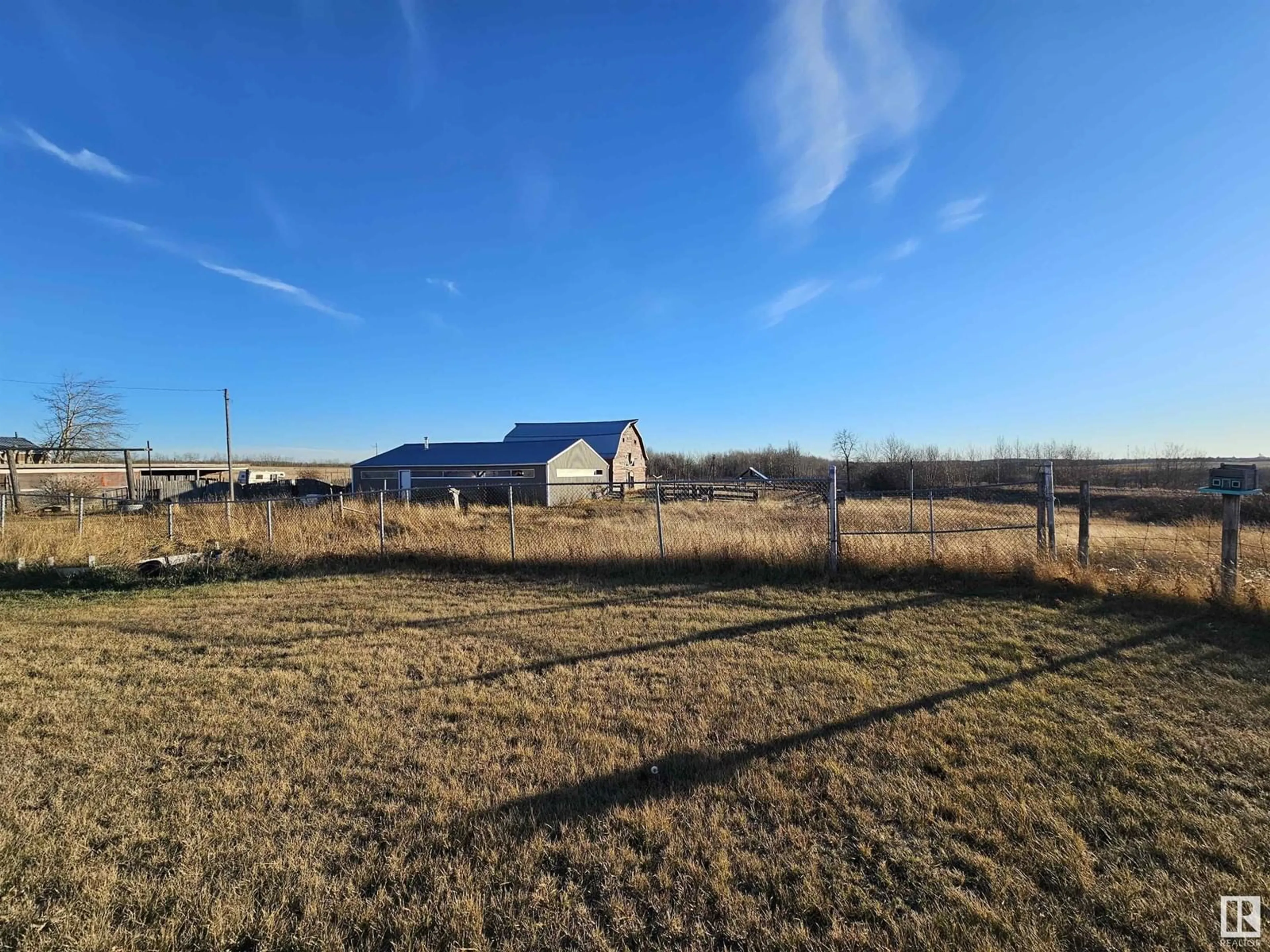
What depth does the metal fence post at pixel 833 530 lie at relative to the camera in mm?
→ 8711

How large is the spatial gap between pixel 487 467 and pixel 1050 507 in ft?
97.0

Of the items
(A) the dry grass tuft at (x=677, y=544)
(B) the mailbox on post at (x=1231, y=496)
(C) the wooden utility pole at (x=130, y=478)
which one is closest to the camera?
(B) the mailbox on post at (x=1231, y=496)

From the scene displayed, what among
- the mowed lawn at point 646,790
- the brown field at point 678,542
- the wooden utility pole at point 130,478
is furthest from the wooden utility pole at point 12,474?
the mowed lawn at point 646,790

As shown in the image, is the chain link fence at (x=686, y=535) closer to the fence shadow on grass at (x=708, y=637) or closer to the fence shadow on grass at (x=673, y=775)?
the fence shadow on grass at (x=708, y=637)

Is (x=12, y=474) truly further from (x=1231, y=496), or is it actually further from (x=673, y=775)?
(x=1231, y=496)

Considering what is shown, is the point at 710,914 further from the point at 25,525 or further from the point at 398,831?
the point at 25,525

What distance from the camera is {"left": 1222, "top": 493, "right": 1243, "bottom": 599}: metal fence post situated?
255 inches

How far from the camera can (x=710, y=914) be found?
226 centimetres

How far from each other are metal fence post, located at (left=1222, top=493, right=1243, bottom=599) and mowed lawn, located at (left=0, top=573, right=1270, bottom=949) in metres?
0.84

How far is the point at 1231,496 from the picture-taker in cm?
664

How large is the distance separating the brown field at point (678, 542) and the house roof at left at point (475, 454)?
48.2ft

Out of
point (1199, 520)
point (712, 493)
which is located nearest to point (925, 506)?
point (1199, 520)

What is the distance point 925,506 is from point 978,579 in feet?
48.3

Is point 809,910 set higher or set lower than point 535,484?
lower
